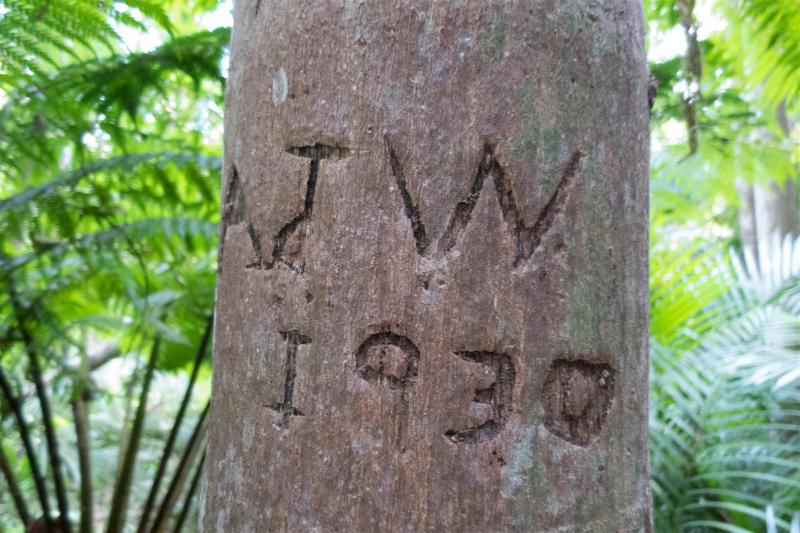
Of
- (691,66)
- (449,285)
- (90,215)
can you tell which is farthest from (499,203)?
(90,215)

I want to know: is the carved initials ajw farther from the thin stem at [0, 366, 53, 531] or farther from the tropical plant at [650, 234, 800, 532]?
the thin stem at [0, 366, 53, 531]

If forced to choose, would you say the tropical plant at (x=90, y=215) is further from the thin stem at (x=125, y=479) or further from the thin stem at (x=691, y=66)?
the thin stem at (x=691, y=66)

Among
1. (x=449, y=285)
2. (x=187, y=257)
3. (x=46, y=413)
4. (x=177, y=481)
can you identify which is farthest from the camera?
(x=187, y=257)

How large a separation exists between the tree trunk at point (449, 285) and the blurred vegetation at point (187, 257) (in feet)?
3.88

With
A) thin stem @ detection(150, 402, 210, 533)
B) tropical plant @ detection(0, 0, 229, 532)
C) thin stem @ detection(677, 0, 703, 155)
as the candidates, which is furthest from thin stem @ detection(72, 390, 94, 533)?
thin stem @ detection(677, 0, 703, 155)

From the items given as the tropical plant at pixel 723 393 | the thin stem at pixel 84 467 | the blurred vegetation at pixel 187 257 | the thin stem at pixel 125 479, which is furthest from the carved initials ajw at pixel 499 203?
the thin stem at pixel 84 467

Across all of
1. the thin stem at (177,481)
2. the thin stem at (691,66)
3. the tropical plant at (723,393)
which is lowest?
the thin stem at (177,481)

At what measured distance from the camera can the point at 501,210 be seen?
0.98 metres

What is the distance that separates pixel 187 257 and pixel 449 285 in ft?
7.77

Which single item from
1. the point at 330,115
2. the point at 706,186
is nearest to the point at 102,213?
the point at 330,115

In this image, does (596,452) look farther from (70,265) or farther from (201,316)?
(70,265)

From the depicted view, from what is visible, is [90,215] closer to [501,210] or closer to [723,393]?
[501,210]

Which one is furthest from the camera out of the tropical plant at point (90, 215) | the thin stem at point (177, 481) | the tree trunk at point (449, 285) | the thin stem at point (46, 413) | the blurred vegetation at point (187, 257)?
the thin stem at point (177, 481)

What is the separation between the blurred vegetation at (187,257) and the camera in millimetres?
2098
